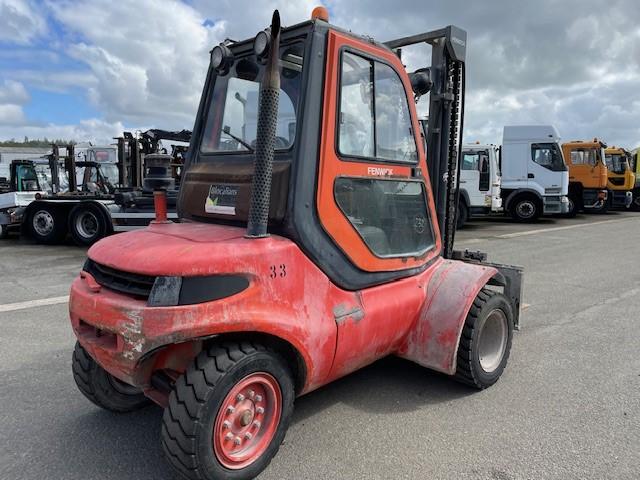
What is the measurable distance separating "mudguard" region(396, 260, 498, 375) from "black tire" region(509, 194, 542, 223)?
642 inches

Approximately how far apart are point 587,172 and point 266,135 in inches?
851

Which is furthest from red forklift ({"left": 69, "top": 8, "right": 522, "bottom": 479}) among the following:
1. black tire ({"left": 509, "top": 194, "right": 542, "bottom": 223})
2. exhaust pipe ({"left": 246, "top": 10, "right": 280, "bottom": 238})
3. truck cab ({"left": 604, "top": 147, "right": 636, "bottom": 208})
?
truck cab ({"left": 604, "top": 147, "right": 636, "bottom": 208})

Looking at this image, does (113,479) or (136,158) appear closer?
(113,479)

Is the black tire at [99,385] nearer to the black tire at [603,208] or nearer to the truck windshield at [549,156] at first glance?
the truck windshield at [549,156]

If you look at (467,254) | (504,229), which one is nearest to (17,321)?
Result: (467,254)

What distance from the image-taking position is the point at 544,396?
3676 millimetres

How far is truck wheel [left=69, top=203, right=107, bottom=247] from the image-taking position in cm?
1164

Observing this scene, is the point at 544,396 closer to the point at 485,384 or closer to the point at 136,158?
the point at 485,384

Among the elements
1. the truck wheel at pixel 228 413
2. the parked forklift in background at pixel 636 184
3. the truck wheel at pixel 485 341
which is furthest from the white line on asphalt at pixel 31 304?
the parked forklift in background at pixel 636 184

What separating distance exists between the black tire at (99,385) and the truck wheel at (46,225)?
406 inches

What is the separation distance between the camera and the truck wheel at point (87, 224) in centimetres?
1164

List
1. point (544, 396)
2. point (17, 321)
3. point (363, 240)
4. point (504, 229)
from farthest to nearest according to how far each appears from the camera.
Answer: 1. point (504, 229)
2. point (17, 321)
3. point (544, 396)
4. point (363, 240)

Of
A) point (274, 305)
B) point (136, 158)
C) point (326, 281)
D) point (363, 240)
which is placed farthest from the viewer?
point (136, 158)

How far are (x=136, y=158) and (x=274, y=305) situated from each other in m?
12.5
